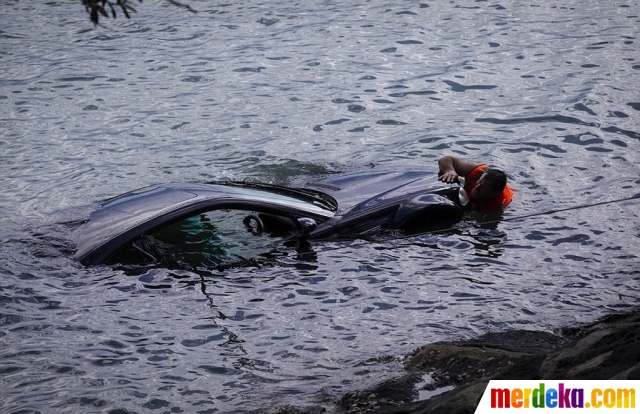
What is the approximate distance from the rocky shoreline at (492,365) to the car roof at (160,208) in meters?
2.25

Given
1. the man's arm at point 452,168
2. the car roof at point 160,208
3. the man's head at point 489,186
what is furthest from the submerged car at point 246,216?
the man's head at point 489,186

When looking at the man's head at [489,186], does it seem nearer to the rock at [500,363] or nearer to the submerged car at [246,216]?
the submerged car at [246,216]

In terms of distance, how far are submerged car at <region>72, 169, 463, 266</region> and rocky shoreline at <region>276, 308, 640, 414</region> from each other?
214 cm

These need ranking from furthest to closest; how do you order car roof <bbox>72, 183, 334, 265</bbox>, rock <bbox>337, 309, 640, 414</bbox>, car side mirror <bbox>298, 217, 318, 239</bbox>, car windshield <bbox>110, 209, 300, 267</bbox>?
car side mirror <bbox>298, 217, 318, 239</bbox>
car windshield <bbox>110, 209, 300, 267</bbox>
car roof <bbox>72, 183, 334, 265</bbox>
rock <bbox>337, 309, 640, 414</bbox>

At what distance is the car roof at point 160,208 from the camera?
327 inches

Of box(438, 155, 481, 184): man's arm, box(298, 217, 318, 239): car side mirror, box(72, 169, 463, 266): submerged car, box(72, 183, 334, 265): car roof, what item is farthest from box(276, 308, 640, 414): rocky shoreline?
box(438, 155, 481, 184): man's arm

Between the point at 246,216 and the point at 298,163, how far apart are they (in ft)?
12.4

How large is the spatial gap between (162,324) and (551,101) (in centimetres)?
862

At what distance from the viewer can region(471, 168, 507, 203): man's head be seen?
1002 centimetres

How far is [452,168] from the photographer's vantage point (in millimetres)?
10312

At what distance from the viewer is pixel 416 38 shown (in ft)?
59.8

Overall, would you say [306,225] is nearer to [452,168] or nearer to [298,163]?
[452,168]

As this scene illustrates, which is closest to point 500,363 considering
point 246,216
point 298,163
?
point 246,216

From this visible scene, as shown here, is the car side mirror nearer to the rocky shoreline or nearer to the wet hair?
the rocky shoreline
